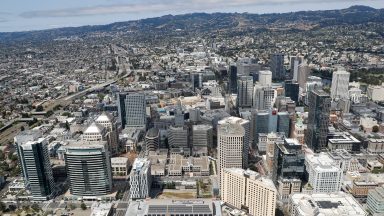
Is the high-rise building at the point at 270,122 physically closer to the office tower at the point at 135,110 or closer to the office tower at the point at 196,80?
the office tower at the point at 135,110

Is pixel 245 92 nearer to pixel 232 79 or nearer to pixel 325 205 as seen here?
pixel 232 79

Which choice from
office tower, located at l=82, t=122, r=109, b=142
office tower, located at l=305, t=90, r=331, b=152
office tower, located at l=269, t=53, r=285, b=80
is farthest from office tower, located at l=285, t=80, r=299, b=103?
office tower, located at l=82, t=122, r=109, b=142

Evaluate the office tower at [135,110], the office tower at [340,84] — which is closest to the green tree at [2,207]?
the office tower at [135,110]

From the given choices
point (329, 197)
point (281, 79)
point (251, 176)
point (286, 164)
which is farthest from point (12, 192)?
point (281, 79)

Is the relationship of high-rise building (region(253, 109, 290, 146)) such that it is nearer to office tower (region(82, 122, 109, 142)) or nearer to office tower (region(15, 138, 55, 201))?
office tower (region(82, 122, 109, 142))

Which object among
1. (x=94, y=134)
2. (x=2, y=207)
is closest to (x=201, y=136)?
(x=94, y=134)

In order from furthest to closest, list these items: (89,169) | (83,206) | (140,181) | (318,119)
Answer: (318,119) < (89,169) < (83,206) < (140,181)
